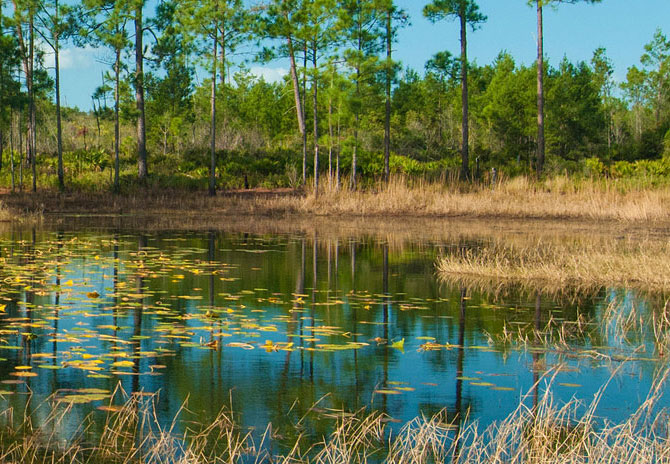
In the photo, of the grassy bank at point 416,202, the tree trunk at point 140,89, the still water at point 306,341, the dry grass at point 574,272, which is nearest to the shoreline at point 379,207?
the grassy bank at point 416,202

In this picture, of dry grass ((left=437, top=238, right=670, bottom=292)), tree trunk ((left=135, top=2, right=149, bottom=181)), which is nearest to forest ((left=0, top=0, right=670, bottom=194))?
tree trunk ((left=135, top=2, right=149, bottom=181))

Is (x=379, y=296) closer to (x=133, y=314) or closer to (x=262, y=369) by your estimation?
(x=133, y=314)

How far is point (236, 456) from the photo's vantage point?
5051 millimetres

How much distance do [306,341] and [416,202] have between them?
21.8 m

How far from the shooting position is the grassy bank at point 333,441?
4812 millimetres

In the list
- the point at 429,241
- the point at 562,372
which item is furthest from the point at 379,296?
the point at 429,241

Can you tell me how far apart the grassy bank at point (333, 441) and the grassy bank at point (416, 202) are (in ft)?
65.5

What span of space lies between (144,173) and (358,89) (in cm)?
1013

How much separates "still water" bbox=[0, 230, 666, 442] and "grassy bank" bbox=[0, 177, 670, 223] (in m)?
14.0

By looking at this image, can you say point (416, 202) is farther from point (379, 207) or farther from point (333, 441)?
point (333, 441)

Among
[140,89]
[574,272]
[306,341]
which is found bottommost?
[306,341]

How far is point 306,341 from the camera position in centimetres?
834

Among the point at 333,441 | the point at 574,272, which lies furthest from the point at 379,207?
the point at 333,441

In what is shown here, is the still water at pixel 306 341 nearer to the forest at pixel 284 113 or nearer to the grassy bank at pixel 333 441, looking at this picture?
the grassy bank at pixel 333 441
